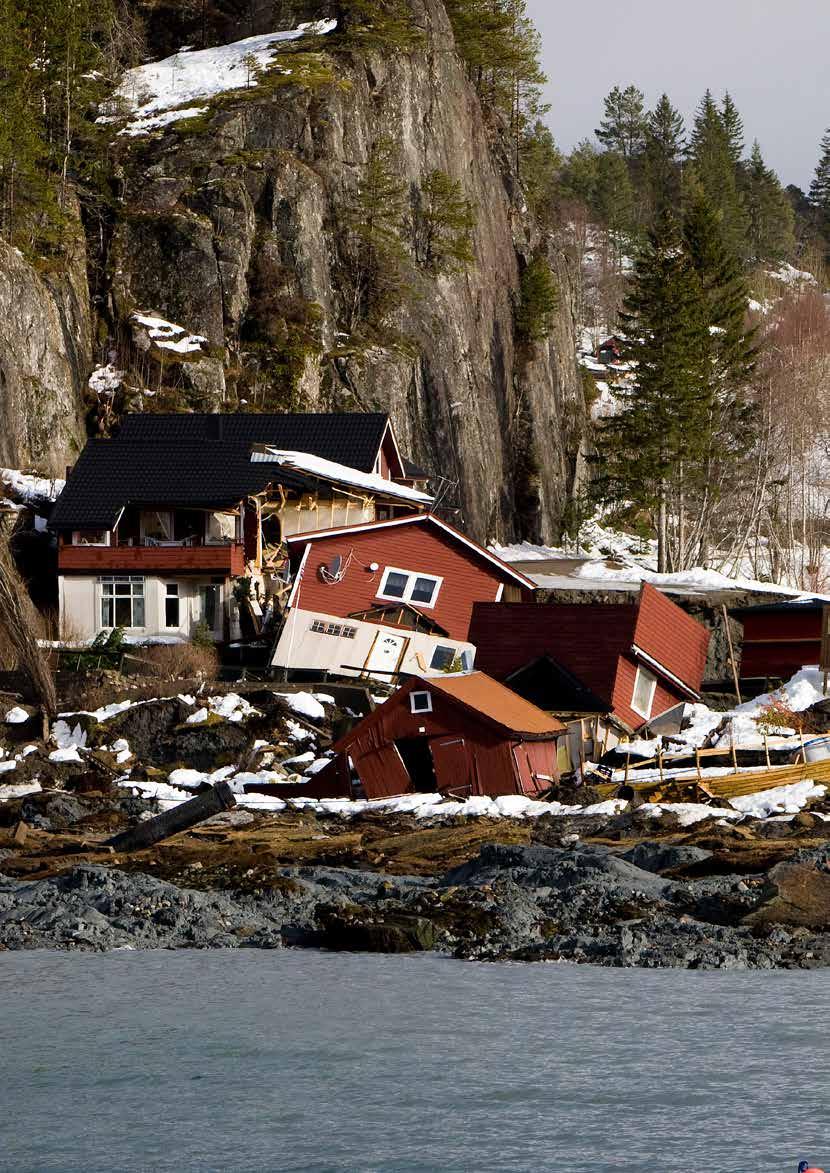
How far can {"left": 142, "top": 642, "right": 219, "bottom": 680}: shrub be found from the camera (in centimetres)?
→ 4484

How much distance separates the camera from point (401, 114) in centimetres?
7925

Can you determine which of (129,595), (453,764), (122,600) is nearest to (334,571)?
(129,595)

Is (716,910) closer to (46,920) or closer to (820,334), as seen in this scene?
(46,920)

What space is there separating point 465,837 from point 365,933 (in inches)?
309

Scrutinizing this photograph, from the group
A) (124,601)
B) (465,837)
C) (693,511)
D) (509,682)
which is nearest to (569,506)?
(693,511)

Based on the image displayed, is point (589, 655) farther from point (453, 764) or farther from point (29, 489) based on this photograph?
point (29, 489)

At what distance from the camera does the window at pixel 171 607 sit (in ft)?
169

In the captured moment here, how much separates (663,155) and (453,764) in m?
126

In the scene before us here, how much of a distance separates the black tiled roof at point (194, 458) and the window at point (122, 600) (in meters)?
2.00

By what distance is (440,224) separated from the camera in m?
79.2

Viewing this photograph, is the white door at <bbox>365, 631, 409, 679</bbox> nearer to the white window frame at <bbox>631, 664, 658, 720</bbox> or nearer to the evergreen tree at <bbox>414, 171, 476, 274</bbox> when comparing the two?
the white window frame at <bbox>631, 664, 658, 720</bbox>

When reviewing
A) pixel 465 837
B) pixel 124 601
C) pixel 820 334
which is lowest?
pixel 465 837

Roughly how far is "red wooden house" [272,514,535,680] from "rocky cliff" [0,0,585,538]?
1508 cm

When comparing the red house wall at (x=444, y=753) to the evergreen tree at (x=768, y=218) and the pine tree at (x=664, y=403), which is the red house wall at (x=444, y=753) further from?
the evergreen tree at (x=768, y=218)
